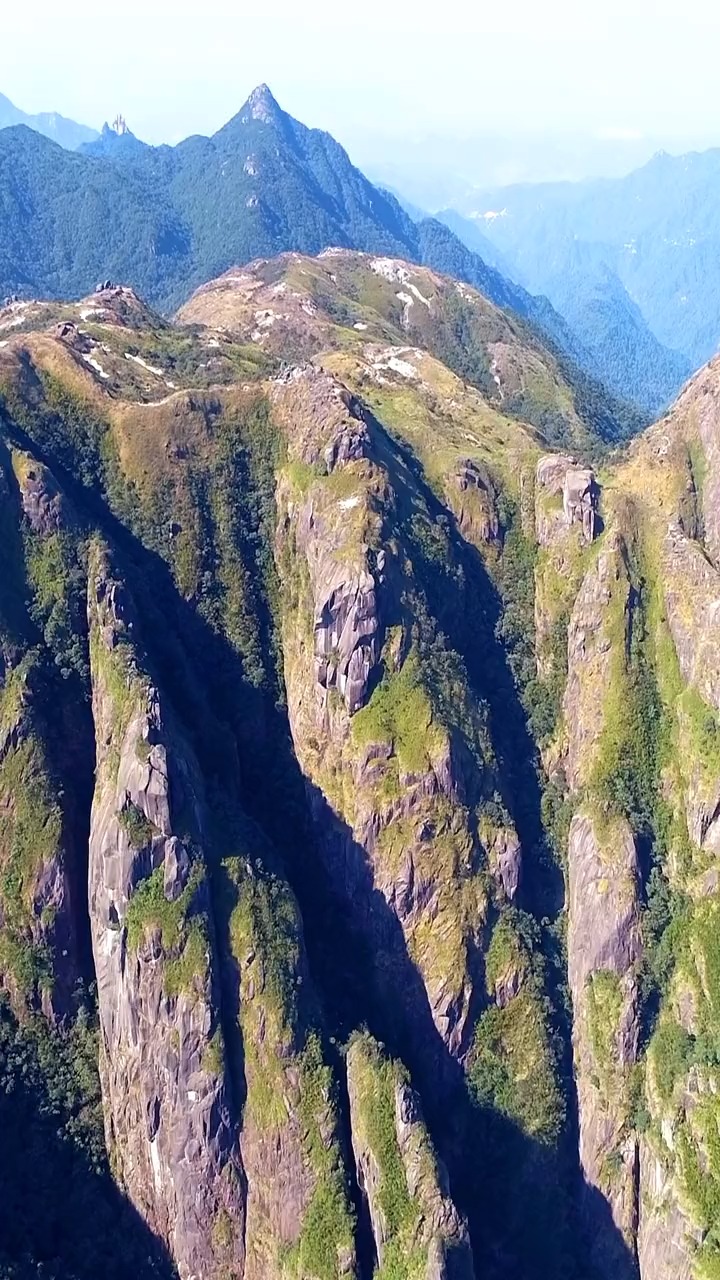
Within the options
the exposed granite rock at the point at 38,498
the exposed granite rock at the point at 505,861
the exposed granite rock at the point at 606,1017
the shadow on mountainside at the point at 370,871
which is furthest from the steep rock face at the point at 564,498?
the exposed granite rock at the point at 38,498

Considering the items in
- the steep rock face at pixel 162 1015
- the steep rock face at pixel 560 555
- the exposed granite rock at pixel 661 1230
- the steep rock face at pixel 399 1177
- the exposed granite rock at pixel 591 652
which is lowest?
the exposed granite rock at pixel 661 1230

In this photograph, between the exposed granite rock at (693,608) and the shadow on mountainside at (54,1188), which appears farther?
the exposed granite rock at (693,608)

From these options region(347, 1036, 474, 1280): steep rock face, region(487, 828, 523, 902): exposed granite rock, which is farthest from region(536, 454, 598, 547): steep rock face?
region(347, 1036, 474, 1280): steep rock face

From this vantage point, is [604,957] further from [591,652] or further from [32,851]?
[32,851]

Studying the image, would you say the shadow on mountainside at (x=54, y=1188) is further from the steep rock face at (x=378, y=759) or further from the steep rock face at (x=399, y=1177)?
the steep rock face at (x=378, y=759)

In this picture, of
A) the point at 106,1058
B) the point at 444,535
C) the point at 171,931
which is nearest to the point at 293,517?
the point at 444,535

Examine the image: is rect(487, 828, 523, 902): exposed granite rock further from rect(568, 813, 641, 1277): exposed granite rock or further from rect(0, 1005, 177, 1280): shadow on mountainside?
rect(0, 1005, 177, 1280): shadow on mountainside
